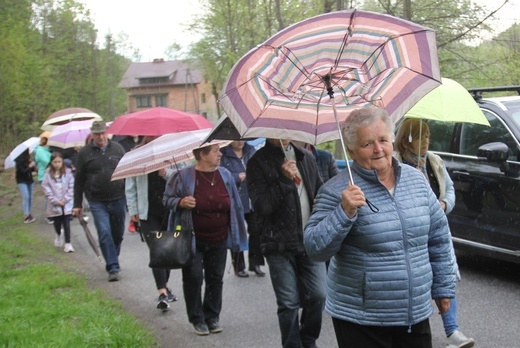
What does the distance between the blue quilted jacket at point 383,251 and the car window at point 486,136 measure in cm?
449

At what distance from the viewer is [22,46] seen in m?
25.7

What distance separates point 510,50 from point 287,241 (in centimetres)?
1194

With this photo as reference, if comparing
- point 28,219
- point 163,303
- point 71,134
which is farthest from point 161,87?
point 163,303

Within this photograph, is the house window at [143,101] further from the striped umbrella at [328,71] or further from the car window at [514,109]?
the striped umbrella at [328,71]

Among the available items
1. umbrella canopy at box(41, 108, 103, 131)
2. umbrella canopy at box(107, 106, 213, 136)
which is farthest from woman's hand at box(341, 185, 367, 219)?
umbrella canopy at box(41, 108, 103, 131)

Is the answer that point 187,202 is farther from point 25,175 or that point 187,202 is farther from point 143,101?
point 143,101

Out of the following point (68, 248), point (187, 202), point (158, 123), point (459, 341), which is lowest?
point (68, 248)

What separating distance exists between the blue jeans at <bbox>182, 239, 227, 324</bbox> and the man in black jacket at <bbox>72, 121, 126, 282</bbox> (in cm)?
305

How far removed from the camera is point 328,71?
3926mm

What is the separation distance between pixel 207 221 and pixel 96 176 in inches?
129

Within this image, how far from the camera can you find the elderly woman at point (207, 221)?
6.46 meters

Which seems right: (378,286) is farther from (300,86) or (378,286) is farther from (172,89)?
(172,89)

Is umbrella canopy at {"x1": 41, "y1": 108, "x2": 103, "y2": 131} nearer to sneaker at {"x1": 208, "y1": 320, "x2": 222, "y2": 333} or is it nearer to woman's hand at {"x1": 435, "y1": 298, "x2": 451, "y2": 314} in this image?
sneaker at {"x1": 208, "y1": 320, "x2": 222, "y2": 333}

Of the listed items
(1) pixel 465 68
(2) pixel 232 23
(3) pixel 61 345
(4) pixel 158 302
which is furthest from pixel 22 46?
(3) pixel 61 345
